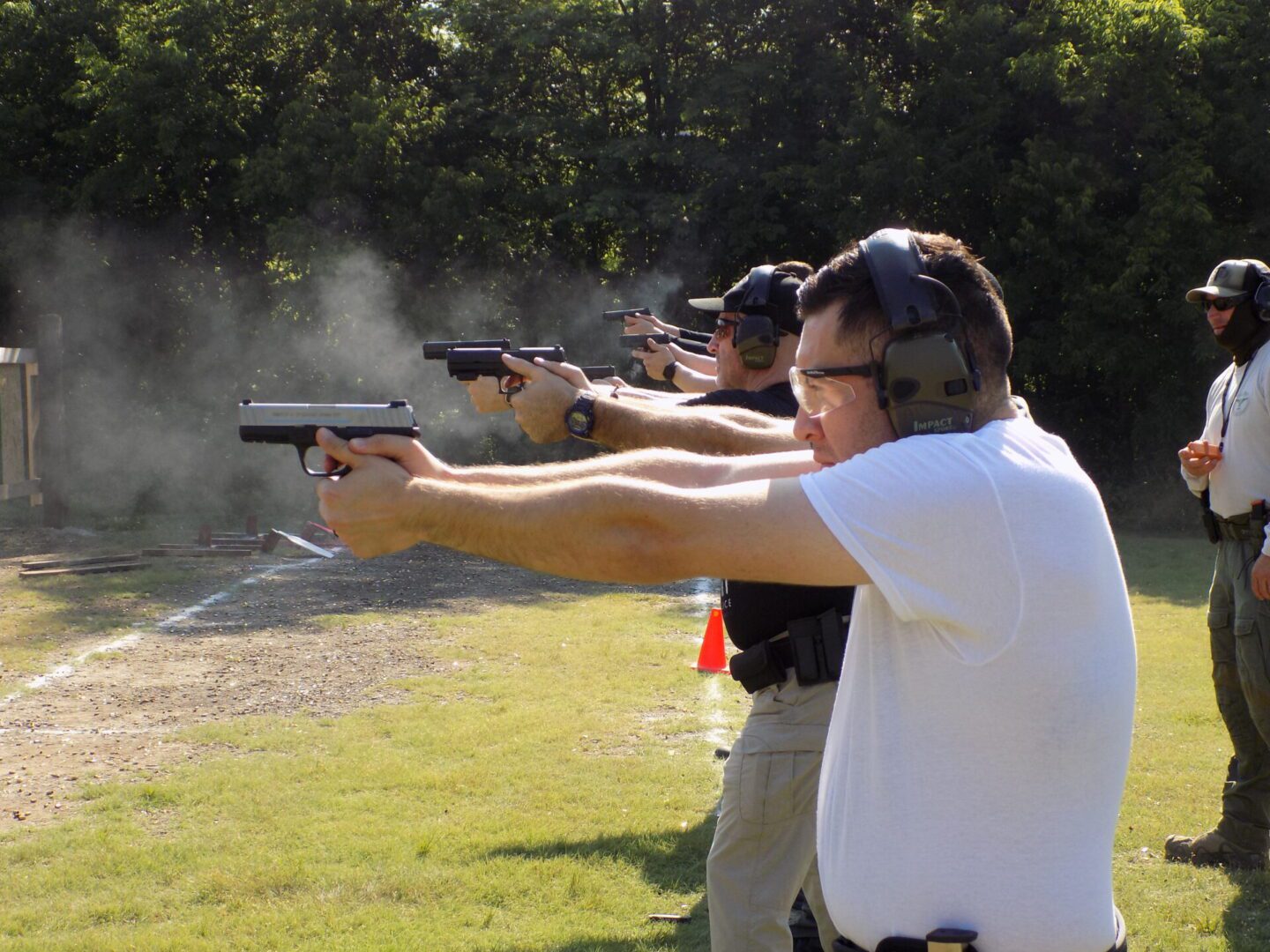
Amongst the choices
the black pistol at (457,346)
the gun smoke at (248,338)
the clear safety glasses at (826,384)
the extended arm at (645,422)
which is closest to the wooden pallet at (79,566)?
the gun smoke at (248,338)

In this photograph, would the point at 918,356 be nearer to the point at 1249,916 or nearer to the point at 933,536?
the point at 933,536

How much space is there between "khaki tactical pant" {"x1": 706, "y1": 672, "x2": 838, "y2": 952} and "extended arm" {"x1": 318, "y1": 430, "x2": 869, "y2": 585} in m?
1.52

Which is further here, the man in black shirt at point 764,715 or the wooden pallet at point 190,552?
the wooden pallet at point 190,552

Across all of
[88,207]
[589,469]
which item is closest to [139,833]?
[589,469]

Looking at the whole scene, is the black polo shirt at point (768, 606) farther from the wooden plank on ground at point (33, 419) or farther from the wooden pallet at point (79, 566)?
the wooden plank on ground at point (33, 419)

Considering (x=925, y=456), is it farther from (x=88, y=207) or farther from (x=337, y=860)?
(x=88, y=207)

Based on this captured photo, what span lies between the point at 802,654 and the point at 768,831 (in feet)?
1.51

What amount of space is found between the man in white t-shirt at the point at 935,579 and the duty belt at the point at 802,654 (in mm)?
1368

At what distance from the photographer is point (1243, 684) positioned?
15.1ft

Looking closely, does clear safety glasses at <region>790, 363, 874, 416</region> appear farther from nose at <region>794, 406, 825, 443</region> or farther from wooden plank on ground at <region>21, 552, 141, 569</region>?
wooden plank on ground at <region>21, 552, 141, 569</region>

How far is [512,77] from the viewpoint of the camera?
20.9 metres

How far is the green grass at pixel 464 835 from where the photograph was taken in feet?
14.0

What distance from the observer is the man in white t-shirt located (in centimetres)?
157

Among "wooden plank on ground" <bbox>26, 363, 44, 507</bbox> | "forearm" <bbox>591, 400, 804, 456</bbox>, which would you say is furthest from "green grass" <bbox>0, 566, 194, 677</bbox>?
"forearm" <bbox>591, 400, 804, 456</bbox>
